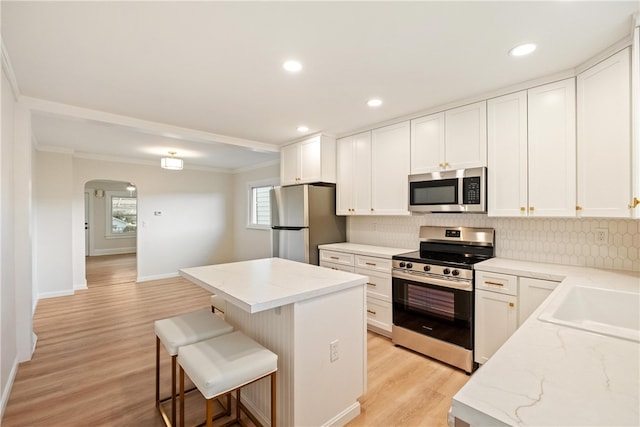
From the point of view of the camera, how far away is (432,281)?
264 cm

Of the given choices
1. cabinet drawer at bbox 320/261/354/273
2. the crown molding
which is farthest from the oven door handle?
the crown molding

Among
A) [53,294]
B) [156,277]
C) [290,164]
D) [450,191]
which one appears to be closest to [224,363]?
[450,191]

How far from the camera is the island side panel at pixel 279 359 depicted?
1634 millimetres

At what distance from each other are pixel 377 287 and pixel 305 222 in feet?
4.02

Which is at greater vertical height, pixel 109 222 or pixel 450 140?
pixel 450 140

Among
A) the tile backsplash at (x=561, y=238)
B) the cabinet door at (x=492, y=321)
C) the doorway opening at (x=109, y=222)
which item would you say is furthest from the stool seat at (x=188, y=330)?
the doorway opening at (x=109, y=222)

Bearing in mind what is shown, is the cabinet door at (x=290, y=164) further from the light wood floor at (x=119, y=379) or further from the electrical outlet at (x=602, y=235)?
the electrical outlet at (x=602, y=235)

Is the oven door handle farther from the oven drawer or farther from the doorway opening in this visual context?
the doorway opening

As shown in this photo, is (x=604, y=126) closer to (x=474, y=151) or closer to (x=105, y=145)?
(x=474, y=151)

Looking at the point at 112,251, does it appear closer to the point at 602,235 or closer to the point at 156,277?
the point at 156,277

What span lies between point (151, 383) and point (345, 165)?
3.04 meters

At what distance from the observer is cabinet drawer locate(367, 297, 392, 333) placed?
10.1 feet

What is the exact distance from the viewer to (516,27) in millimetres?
1683

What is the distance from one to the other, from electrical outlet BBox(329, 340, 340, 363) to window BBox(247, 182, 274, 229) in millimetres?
4451
